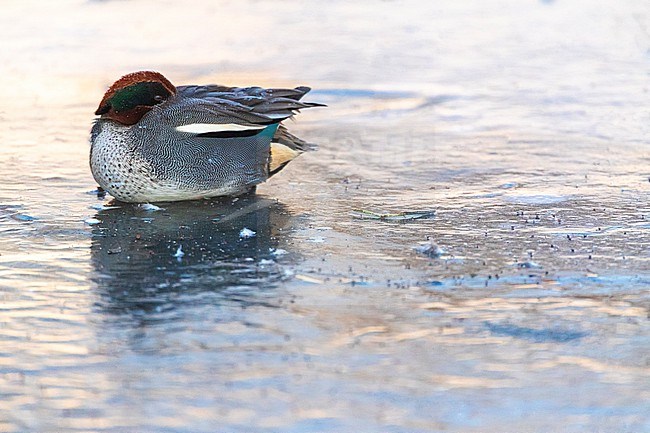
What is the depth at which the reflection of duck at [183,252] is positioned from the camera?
4535 millimetres

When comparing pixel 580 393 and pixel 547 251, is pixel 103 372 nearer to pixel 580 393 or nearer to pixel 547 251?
pixel 580 393

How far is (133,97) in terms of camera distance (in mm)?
6074

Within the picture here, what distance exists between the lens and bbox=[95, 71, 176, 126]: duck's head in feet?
19.9

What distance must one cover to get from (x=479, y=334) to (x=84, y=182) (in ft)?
10.3

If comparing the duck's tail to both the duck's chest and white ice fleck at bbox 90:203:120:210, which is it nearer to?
the duck's chest

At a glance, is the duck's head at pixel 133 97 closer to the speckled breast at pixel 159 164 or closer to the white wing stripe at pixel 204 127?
the speckled breast at pixel 159 164

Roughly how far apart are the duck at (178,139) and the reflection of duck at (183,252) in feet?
0.41

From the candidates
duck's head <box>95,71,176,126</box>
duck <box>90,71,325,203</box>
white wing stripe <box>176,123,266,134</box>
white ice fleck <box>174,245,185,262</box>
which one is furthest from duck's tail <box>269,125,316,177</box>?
white ice fleck <box>174,245,185,262</box>

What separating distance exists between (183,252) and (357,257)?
2.64 feet

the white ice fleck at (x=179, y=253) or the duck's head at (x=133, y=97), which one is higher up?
the duck's head at (x=133, y=97)

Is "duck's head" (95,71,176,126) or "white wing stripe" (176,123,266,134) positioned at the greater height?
"duck's head" (95,71,176,126)

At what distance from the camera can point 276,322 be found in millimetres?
4168

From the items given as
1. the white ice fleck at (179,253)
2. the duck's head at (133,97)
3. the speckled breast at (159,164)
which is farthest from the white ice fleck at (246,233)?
the duck's head at (133,97)

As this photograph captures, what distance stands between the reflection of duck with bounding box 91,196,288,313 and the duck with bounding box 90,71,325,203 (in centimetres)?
12
